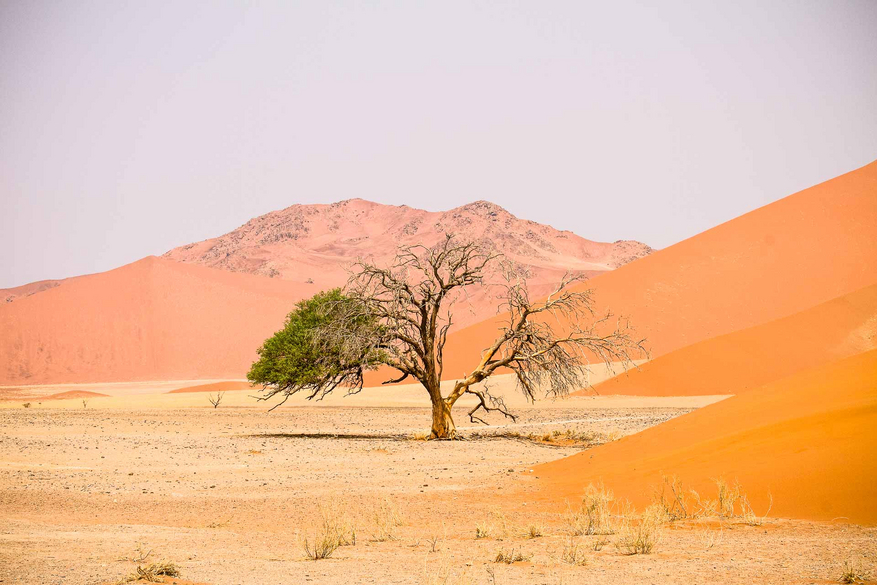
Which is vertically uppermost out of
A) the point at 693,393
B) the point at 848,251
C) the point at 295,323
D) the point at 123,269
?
the point at 123,269

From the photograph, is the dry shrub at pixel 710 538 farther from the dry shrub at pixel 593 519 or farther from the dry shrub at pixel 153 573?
the dry shrub at pixel 153 573

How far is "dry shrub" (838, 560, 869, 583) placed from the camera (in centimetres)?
765

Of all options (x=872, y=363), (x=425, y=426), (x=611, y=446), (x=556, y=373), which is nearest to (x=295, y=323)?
(x=425, y=426)

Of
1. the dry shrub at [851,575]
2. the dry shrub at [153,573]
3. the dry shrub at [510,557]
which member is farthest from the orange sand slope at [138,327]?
the dry shrub at [851,575]

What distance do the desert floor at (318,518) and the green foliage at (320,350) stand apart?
200 cm

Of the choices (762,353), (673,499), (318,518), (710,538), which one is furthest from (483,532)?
(762,353)

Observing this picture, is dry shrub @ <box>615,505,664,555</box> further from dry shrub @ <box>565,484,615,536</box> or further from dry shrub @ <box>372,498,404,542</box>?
dry shrub @ <box>372,498,404,542</box>

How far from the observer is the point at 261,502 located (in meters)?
14.1

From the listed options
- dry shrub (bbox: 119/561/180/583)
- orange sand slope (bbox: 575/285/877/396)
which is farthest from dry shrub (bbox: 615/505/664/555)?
orange sand slope (bbox: 575/285/877/396)

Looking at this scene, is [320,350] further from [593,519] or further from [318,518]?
[593,519]

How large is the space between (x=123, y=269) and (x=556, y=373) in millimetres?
106848

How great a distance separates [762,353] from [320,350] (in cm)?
3282

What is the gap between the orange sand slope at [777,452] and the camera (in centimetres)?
1121

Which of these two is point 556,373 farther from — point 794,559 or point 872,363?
point 794,559
